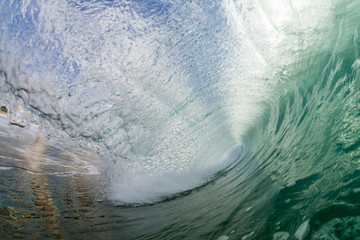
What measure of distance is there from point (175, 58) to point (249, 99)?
2692mm

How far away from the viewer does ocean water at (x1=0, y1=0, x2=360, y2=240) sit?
2818mm

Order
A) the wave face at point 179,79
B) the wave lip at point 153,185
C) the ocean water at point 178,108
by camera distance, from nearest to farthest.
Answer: the ocean water at point 178,108 → the wave face at point 179,79 → the wave lip at point 153,185

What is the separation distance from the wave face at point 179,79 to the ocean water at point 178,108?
0.07 ft

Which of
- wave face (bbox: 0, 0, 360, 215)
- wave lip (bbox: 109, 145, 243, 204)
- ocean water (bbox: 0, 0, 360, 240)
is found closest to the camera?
ocean water (bbox: 0, 0, 360, 240)

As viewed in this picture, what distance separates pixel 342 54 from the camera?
361 cm

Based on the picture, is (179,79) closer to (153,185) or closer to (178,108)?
(178,108)

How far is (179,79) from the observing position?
15.3 ft

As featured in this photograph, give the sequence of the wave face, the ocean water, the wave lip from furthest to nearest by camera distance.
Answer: the wave lip → the wave face → the ocean water

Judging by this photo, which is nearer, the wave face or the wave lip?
the wave face

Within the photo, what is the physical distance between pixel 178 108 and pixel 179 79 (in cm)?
90

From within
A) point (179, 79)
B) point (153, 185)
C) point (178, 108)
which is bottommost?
point (153, 185)

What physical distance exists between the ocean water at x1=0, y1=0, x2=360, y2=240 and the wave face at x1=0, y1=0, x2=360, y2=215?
0.02 meters

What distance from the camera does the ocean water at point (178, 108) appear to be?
9.25ft

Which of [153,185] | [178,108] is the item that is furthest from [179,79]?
[153,185]
